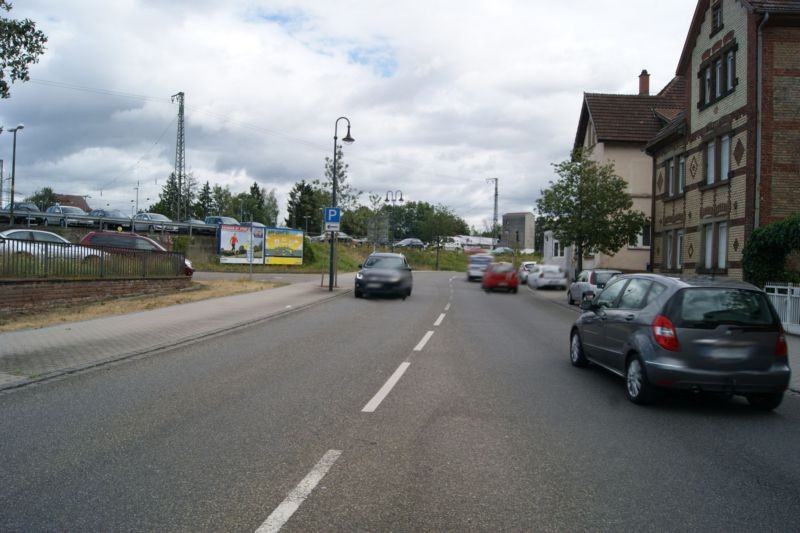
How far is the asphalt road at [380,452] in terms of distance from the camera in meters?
3.99

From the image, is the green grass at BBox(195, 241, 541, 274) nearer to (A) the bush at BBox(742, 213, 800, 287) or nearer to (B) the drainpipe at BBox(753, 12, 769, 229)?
(B) the drainpipe at BBox(753, 12, 769, 229)

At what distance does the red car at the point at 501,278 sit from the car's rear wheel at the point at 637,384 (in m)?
25.7

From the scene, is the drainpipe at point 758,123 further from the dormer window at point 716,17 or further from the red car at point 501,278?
the red car at point 501,278

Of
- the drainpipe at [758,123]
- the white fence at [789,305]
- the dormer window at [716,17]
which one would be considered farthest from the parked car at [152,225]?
the white fence at [789,305]

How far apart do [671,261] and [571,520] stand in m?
26.1

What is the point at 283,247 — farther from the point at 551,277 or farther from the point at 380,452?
the point at 380,452

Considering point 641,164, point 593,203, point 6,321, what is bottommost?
point 6,321

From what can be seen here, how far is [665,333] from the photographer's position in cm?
717

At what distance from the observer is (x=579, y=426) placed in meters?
6.26

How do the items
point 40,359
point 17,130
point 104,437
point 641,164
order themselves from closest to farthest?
point 104,437 → point 40,359 → point 641,164 → point 17,130

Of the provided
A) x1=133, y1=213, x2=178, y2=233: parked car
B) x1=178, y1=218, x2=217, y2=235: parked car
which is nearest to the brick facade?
x1=178, y1=218, x2=217, y2=235: parked car

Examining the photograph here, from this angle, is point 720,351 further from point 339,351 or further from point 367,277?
point 367,277

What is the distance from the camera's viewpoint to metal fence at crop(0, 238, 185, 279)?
1505 centimetres

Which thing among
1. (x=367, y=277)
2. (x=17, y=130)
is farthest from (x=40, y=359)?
(x=17, y=130)
